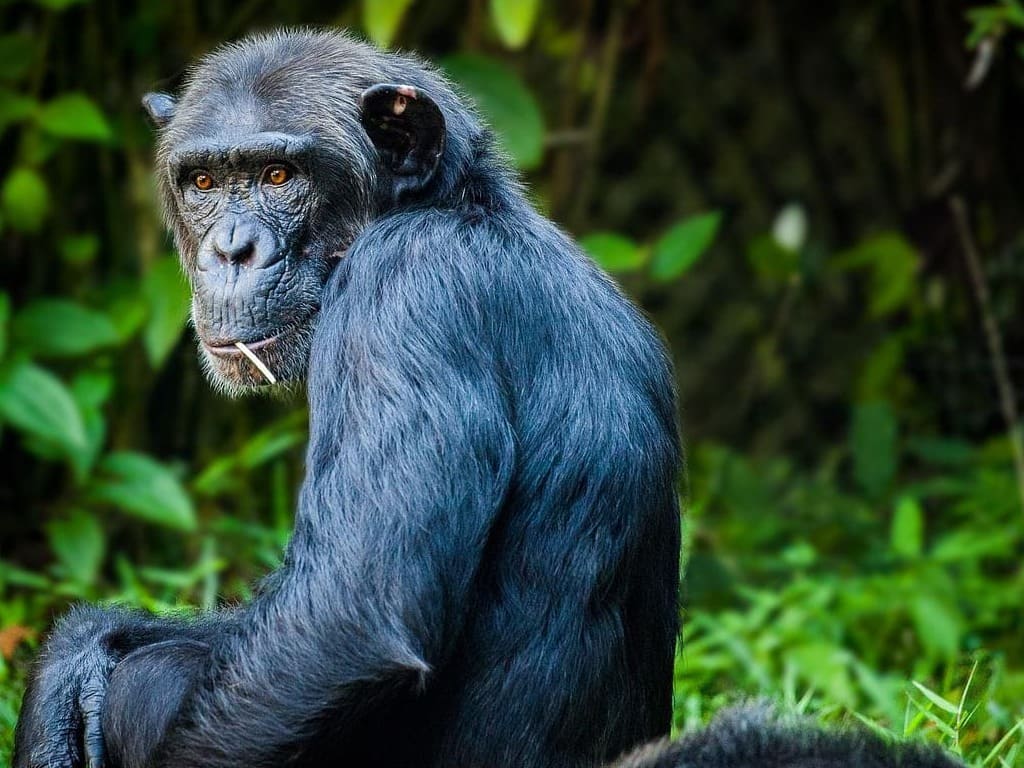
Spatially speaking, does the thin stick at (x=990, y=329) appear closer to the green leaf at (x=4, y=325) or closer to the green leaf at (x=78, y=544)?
the green leaf at (x=78, y=544)

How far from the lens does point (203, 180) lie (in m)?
4.23

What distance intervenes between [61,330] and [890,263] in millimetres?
4358

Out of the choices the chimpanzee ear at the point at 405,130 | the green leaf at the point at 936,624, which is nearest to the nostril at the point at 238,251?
the chimpanzee ear at the point at 405,130

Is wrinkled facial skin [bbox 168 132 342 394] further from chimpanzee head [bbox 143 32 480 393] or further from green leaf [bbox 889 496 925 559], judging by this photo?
green leaf [bbox 889 496 925 559]

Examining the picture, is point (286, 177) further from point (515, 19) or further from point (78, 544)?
point (78, 544)

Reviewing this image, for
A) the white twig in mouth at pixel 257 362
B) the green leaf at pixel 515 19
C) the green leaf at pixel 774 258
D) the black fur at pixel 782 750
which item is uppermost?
the green leaf at pixel 515 19

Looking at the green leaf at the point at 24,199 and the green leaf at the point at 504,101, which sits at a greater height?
the green leaf at the point at 504,101

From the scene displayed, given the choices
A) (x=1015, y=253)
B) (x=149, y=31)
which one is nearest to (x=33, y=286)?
(x=149, y=31)

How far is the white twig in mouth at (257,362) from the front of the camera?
13.4 feet

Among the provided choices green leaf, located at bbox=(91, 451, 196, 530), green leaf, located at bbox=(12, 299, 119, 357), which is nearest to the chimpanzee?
green leaf, located at bbox=(91, 451, 196, 530)

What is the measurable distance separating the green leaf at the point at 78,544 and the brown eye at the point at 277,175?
124 inches

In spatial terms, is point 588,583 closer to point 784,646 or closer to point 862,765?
point 862,765

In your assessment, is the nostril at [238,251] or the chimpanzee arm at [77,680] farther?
the nostril at [238,251]

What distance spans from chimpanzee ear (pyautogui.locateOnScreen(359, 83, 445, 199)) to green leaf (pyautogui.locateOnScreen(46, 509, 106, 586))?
3258 millimetres
